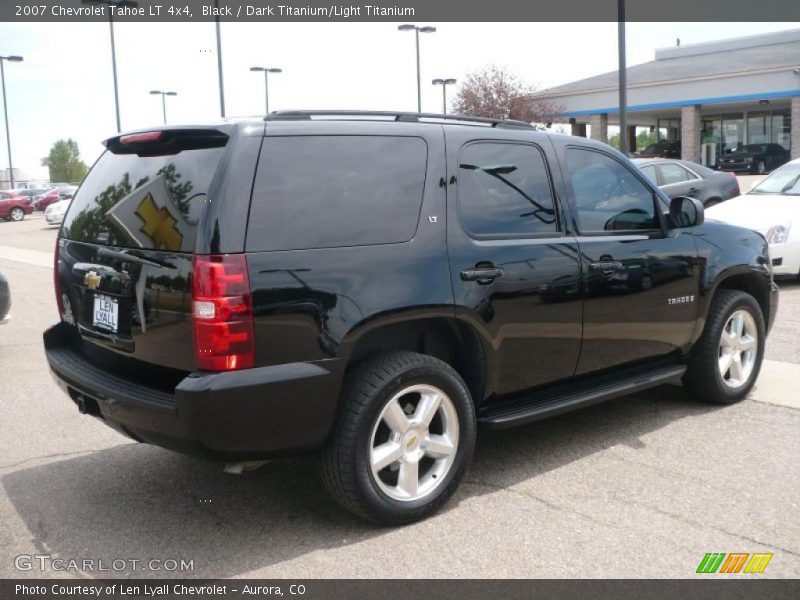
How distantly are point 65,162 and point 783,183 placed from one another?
133692 mm

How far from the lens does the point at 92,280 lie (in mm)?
3973

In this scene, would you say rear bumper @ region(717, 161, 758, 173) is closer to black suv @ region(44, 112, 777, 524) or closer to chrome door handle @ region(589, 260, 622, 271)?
black suv @ region(44, 112, 777, 524)

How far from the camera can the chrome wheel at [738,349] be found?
569 centimetres

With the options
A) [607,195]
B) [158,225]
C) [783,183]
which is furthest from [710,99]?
[158,225]

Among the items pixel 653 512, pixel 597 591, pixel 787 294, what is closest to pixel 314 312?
pixel 597 591

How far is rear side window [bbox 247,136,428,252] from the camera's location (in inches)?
139

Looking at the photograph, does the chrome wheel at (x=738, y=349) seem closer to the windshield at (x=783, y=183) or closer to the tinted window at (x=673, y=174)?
the windshield at (x=783, y=183)

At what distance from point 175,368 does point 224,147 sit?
949 mm

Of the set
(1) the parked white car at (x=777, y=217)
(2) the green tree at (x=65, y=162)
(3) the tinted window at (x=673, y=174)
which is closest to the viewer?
(1) the parked white car at (x=777, y=217)

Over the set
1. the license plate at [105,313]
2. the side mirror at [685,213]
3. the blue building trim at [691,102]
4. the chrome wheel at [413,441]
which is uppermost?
the blue building trim at [691,102]

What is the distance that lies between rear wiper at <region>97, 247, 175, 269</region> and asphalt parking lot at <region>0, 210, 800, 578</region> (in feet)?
4.02

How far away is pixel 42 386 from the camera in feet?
21.9

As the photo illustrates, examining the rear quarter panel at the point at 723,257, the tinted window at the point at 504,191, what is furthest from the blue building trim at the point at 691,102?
the tinted window at the point at 504,191

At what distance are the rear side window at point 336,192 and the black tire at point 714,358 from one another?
2526 millimetres
